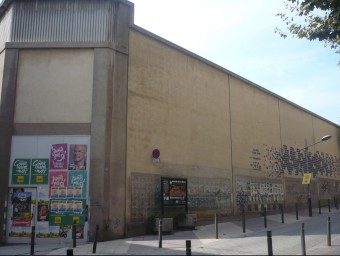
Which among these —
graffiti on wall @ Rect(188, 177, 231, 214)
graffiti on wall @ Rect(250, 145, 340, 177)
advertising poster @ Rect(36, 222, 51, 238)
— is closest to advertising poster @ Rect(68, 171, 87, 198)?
advertising poster @ Rect(36, 222, 51, 238)

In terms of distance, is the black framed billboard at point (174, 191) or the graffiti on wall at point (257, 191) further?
the graffiti on wall at point (257, 191)

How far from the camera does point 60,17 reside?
18.5m

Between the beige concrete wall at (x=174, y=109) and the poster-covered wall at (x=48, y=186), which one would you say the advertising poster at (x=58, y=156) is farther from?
the beige concrete wall at (x=174, y=109)

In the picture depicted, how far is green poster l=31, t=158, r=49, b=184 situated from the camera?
16.9 m

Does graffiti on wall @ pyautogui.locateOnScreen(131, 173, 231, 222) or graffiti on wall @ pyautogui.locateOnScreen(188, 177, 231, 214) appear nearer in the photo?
graffiti on wall @ pyautogui.locateOnScreen(131, 173, 231, 222)

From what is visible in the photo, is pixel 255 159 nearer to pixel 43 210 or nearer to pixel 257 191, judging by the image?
pixel 257 191

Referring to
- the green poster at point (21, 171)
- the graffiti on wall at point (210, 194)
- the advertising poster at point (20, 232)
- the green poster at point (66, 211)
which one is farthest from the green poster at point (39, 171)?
the graffiti on wall at point (210, 194)

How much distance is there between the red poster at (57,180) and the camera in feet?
55.3

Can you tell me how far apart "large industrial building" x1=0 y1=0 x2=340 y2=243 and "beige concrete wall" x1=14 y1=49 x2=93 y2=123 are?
1.8 inches

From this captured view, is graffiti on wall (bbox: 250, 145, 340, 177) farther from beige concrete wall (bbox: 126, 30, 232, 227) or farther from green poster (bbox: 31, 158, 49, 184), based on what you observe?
green poster (bbox: 31, 158, 49, 184)

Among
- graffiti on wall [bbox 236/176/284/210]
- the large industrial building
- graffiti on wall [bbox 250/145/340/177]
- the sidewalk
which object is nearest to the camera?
the sidewalk

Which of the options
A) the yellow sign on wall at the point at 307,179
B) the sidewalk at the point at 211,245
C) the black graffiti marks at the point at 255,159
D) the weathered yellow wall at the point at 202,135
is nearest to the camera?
the sidewalk at the point at 211,245

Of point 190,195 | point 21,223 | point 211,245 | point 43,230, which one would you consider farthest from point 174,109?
point 21,223

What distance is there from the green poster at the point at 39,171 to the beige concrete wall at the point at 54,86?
181 cm
